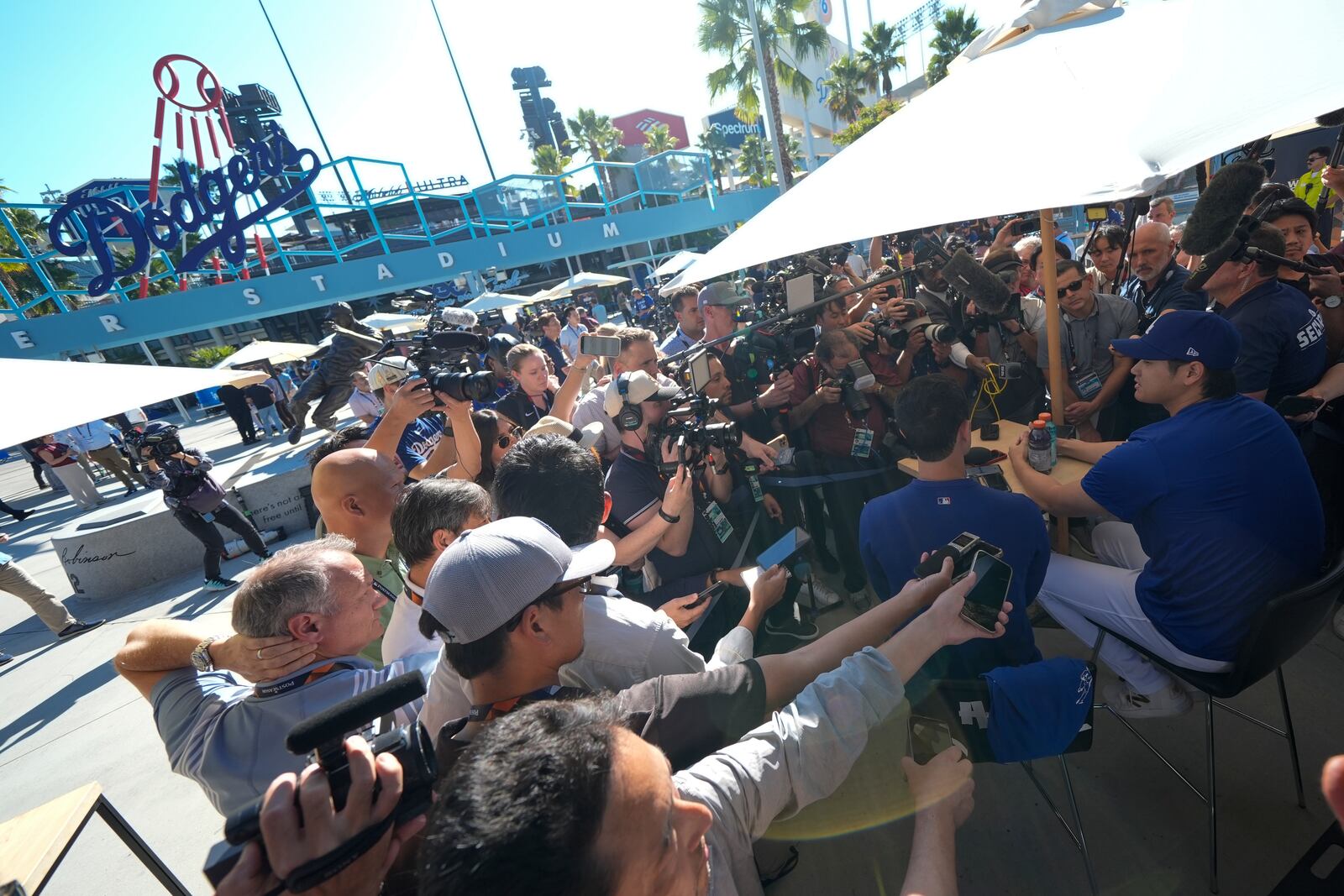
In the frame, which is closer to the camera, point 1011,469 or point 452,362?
point 1011,469

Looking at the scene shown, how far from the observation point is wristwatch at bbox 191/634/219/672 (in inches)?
68.6

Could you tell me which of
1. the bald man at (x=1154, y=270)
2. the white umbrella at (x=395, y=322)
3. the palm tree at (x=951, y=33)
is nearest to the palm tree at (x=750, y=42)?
the palm tree at (x=951, y=33)

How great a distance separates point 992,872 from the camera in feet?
6.68

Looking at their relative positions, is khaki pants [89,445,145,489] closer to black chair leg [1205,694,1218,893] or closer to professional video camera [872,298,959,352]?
professional video camera [872,298,959,352]

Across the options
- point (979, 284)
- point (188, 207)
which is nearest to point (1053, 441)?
point (979, 284)

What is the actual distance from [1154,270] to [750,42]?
2051 cm

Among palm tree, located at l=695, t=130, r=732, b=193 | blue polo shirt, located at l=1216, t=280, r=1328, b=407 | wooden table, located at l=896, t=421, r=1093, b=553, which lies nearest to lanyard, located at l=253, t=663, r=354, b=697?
wooden table, located at l=896, t=421, r=1093, b=553

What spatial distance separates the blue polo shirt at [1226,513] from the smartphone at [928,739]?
1.29 m

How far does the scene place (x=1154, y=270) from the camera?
3.97 m

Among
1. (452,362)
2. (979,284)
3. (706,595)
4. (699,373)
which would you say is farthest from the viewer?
(699,373)

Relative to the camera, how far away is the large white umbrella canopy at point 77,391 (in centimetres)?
225

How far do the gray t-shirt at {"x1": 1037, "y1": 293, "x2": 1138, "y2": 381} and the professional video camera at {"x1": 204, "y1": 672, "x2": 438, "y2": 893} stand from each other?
4249 mm

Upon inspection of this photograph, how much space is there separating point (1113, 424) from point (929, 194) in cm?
301

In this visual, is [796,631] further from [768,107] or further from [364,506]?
[768,107]
